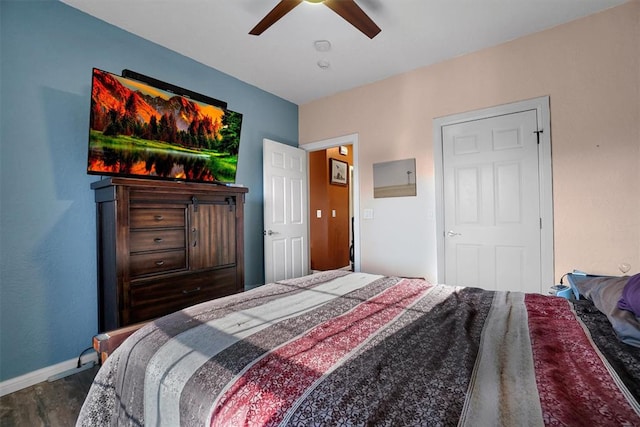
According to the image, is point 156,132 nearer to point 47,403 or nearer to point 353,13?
point 353,13

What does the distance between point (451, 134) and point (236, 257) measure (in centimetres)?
253

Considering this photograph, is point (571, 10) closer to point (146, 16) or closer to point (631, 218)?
point (631, 218)

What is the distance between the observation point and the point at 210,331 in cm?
105

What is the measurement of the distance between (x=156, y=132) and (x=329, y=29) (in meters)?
1.73

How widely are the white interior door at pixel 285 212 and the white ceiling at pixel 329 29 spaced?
1015 mm

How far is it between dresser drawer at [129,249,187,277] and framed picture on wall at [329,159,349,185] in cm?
337

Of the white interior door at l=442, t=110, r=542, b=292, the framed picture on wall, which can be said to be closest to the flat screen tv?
the white interior door at l=442, t=110, r=542, b=292

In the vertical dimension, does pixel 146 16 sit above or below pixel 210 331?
above

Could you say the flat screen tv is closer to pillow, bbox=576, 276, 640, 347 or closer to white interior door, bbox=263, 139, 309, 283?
white interior door, bbox=263, 139, 309, 283

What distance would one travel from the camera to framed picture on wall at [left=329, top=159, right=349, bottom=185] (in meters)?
5.34

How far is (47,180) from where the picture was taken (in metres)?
2.15

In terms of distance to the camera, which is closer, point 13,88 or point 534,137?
point 13,88

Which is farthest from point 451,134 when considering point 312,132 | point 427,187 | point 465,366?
point 465,366

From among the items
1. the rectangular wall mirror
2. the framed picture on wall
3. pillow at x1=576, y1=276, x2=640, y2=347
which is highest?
the framed picture on wall
